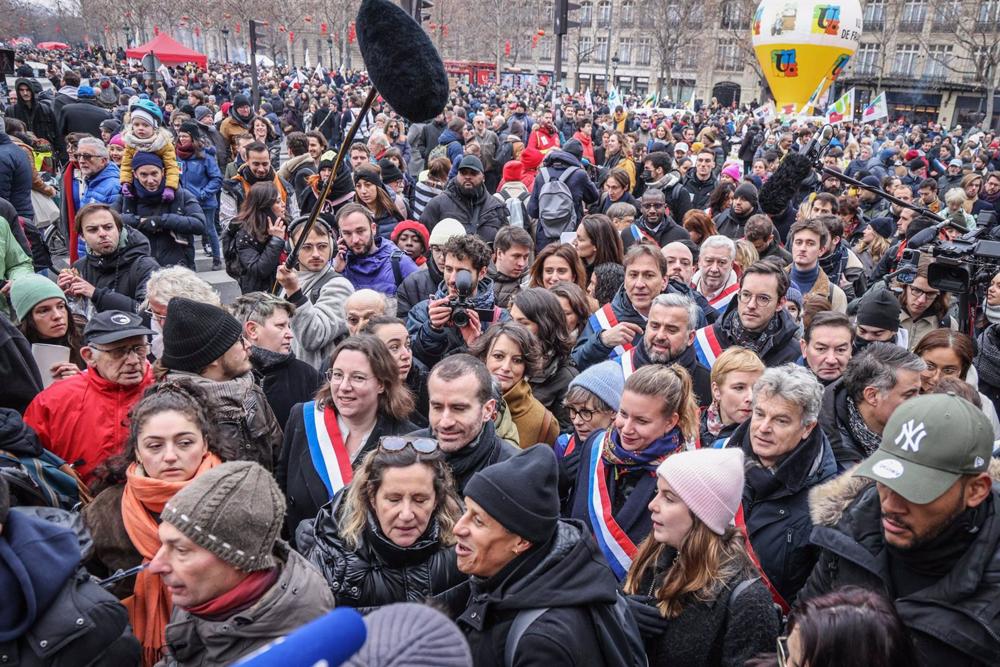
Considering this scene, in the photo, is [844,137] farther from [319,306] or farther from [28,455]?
[28,455]

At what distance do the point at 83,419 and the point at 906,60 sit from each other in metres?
50.6

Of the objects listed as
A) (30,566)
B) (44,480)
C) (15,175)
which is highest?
(15,175)


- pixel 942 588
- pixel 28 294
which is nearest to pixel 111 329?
pixel 28 294

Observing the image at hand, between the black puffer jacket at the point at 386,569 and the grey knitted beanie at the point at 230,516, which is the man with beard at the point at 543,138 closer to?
the black puffer jacket at the point at 386,569

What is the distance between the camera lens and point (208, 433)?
2807 mm

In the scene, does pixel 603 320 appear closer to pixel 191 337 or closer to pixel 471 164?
pixel 191 337

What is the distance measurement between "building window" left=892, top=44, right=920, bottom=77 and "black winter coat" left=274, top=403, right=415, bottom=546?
49.1m

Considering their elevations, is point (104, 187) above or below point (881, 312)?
above

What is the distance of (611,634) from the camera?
2.04 metres

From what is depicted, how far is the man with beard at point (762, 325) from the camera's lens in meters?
4.32

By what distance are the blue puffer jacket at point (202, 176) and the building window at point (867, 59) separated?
4571 centimetres

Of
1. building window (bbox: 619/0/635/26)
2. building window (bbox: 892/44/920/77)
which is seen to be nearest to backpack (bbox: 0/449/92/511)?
building window (bbox: 892/44/920/77)

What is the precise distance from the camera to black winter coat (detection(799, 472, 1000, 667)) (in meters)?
1.98

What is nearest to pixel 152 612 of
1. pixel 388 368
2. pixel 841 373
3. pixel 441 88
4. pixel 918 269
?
pixel 388 368
